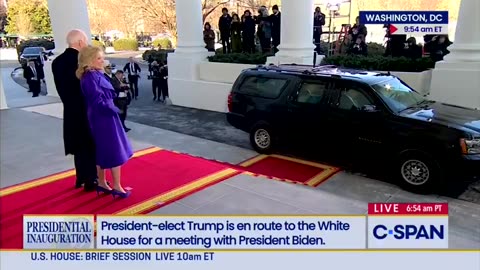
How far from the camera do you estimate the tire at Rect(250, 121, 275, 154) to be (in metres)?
6.61

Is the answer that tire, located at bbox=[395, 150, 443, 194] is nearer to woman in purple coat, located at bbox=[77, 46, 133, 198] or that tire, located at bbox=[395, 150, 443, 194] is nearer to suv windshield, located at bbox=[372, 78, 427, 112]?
suv windshield, located at bbox=[372, 78, 427, 112]

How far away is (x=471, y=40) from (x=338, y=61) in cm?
269

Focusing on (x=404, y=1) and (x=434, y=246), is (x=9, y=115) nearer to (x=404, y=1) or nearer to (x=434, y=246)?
(x=434, y=246)

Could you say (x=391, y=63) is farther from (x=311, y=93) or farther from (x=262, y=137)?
(x=262, y=137)

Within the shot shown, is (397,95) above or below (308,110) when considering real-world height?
above

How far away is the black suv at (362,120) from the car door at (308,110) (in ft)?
0.05

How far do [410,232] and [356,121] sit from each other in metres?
3.00

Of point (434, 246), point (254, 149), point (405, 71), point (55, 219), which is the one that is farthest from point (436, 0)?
point (55, 219)

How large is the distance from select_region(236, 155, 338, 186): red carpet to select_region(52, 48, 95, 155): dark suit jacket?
7.86ft


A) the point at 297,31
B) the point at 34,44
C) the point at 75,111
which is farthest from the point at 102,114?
the point at 34,44

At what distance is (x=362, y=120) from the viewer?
5.52 m

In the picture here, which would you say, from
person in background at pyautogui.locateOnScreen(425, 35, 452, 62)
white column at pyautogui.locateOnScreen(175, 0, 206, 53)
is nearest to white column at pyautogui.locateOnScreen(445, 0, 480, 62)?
person in background at pyautogui.locateOnScreen(425, 35, 452, 62)

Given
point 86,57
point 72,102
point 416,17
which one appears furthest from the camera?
point 416,17

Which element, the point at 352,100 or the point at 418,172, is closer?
the point at 418,172
